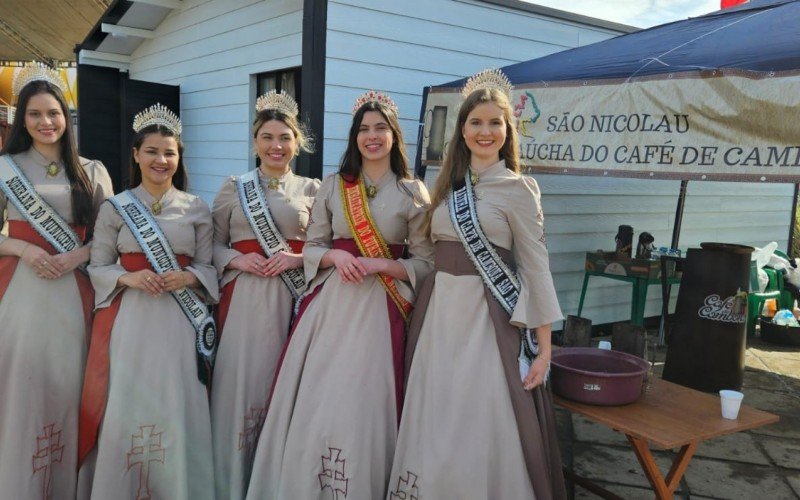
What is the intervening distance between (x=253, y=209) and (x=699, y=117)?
2.18 meters

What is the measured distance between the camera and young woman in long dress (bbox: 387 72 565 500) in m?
2.21

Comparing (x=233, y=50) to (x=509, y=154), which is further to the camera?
(x=233, y=50)

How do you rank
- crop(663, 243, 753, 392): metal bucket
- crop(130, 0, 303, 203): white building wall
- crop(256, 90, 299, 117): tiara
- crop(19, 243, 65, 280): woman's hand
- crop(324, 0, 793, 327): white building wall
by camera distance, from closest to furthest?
1. crop(19, 243, 65, 280): woman's hand
2. crop(256, 90, 299, 117): tiara
3. crop(663, 243, 753, 392): metal bucket
4. crop(324, 0, 793, 327): white building wall
5. crop(130, 0, 303, 203): white building wall

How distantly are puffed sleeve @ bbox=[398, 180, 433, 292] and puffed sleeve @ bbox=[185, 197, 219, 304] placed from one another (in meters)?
0.81

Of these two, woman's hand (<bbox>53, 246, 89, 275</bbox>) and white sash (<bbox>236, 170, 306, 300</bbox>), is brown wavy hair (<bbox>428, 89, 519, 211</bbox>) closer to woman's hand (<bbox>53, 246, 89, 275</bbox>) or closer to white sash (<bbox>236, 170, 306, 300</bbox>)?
white sash (<bbox>236, 170, 306, 300</bbox>)

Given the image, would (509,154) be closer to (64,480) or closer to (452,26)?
(64,480)

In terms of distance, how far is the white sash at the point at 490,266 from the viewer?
2293mm

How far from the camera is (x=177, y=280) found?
2.54m

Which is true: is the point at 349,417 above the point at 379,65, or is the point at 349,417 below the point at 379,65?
below

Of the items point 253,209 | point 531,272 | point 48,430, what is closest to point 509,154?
point 531,272

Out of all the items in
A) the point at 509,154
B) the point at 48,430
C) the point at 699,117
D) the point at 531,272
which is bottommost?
the point at 48,430

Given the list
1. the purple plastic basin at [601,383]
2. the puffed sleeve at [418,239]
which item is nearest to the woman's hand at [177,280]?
the puffed sleeve at [418,239]

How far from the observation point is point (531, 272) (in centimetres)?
228

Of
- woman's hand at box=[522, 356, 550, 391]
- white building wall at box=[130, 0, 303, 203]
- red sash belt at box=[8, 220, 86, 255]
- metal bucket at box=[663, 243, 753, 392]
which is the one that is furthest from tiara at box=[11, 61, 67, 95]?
metal bucket at box=[663, 243, 753, 392]
